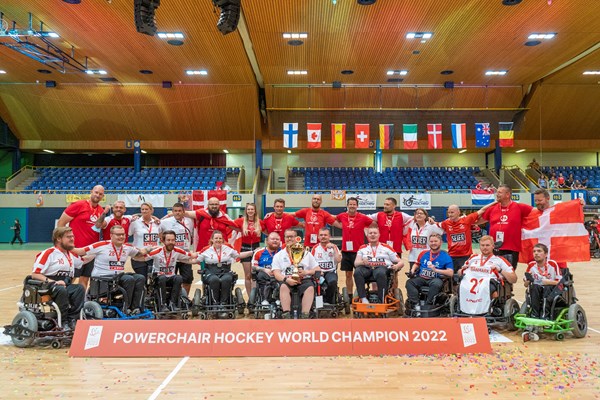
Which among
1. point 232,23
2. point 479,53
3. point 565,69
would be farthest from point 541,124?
point 232,23

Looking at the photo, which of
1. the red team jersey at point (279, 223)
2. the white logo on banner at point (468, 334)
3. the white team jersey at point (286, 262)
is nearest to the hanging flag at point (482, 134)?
the red team jersey at point (279, 223)

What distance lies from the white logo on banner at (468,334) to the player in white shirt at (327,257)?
2097 mm

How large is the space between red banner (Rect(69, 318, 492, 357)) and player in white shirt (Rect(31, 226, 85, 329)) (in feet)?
1.86

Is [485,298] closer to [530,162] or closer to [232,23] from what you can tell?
[232,23]

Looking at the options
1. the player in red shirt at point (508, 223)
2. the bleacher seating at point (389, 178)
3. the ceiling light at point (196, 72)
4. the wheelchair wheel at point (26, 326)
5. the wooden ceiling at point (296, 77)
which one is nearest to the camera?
the wheelchair wheel at point (26, 326)

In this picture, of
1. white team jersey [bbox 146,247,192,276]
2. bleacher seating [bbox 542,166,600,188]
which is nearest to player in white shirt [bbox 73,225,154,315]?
white team jersey [bbox 146,247,192,276]

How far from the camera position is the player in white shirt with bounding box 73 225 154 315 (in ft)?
19.0

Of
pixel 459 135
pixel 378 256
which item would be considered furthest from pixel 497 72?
pixel 378 256

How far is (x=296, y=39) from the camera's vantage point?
14297 mm

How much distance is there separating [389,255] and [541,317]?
2043 millimetres

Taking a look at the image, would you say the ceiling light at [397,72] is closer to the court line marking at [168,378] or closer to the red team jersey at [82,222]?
the red team jersey at [82,222]

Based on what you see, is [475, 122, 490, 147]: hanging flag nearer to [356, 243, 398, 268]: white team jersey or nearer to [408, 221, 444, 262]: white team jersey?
[408, 221, 444, 262]: white team jersey

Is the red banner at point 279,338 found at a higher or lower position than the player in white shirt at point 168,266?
lower

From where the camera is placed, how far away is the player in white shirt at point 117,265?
5.78 metres
